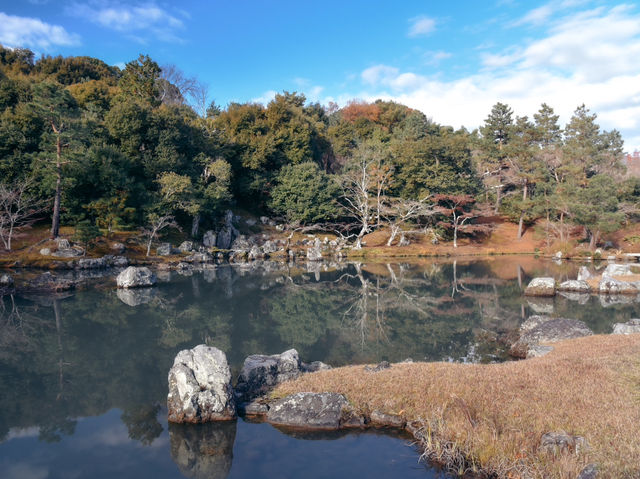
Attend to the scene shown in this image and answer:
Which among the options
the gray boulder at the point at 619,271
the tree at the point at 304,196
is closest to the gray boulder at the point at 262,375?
the gray boulder at the point at 619,271

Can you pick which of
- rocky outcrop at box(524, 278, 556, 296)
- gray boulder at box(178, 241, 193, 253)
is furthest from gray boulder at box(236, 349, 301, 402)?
gray boulder at box(178, 241, 193, 253)

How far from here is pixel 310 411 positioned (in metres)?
6.92

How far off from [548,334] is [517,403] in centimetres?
623

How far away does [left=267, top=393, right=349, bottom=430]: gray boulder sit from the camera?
22.2ft

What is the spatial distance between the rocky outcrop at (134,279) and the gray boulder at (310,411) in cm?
1600

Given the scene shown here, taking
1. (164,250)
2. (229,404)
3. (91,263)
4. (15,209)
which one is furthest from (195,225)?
(229,404)

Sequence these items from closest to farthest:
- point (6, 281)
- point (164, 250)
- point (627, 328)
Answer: point (627, 328)
point (6, 281)
point (164, 250)

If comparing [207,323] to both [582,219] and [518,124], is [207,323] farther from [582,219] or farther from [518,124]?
[518,124]

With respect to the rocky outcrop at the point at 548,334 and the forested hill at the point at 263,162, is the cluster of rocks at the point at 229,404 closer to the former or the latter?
the rocky outcrop at the point at 548,334

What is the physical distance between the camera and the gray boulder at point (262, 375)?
311 inches

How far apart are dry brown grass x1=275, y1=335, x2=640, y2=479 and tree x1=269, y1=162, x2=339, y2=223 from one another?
3219cm

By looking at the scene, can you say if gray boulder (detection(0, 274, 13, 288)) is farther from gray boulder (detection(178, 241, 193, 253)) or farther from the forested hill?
gray boulder (detection(178, 241, 193, 253))

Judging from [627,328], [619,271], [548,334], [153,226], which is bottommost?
[548,334]

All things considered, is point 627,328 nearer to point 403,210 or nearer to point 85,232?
point 85,232
